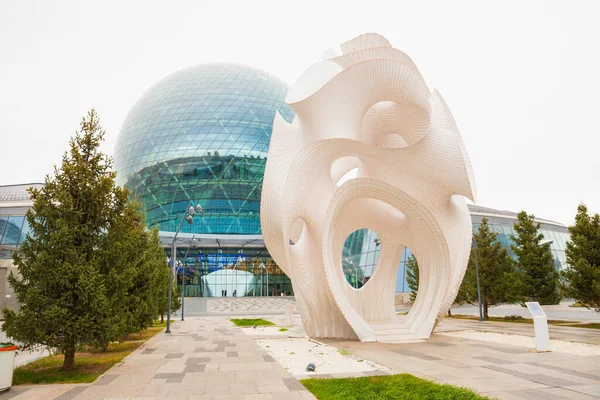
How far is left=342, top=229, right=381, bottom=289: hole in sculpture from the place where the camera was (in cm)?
4422

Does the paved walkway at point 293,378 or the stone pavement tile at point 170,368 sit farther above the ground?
the paved walkway at point 293,378

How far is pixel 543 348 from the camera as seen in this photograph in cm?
1148

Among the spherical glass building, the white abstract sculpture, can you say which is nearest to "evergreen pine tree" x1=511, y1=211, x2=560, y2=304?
the white abstract sculpture

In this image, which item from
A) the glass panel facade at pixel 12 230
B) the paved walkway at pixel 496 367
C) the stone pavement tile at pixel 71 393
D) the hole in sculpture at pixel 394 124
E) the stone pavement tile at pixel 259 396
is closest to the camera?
the stone pavement tile at pixel 259 396

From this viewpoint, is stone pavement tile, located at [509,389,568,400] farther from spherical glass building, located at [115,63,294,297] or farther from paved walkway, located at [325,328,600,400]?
spherical glass building, located at [115,63,294,297]

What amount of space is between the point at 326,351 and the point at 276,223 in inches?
191

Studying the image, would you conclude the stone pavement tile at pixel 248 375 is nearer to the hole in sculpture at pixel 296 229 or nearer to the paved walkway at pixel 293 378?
the paved walkway at pixel 293 378

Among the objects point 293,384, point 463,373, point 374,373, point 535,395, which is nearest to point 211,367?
point 293,384

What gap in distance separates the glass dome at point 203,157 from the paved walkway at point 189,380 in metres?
34.1

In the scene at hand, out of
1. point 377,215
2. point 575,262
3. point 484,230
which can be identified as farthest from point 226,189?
point 575,262

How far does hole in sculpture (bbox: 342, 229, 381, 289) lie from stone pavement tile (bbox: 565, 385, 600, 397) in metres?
36.2

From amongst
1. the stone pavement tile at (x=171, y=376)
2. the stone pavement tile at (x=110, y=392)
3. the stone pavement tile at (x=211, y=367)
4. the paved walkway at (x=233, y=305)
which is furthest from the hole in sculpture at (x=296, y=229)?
the paved walkway at (x=233, y=305)

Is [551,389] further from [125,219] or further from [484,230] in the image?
[484,230]

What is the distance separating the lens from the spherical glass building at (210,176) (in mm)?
45625
